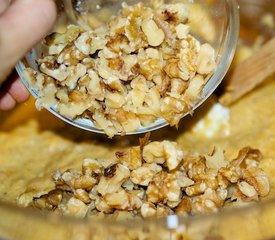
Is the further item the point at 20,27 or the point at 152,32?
the point at 152,32

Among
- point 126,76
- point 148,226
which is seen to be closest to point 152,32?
point 126,76

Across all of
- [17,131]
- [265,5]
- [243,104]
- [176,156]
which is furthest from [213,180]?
[265,5]

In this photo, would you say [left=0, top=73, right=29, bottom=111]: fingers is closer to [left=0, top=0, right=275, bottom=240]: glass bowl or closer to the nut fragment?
the nut fragment

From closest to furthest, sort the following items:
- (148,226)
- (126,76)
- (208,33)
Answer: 1. (148,226)
2. (126,76)
3. (208,33)

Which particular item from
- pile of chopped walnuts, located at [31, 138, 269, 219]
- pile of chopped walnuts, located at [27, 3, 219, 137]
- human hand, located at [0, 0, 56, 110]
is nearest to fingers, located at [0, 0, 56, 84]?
human hand, located at [0, 0, 56, 110]

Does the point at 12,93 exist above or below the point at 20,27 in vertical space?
below

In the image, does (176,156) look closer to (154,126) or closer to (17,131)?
(154,126)

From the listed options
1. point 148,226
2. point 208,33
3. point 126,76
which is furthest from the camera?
point 208,33

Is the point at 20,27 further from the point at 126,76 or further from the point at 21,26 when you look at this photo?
the point at 126,76

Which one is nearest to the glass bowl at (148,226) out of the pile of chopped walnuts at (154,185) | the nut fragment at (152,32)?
the pile of chopped walnuts at (154,185)
